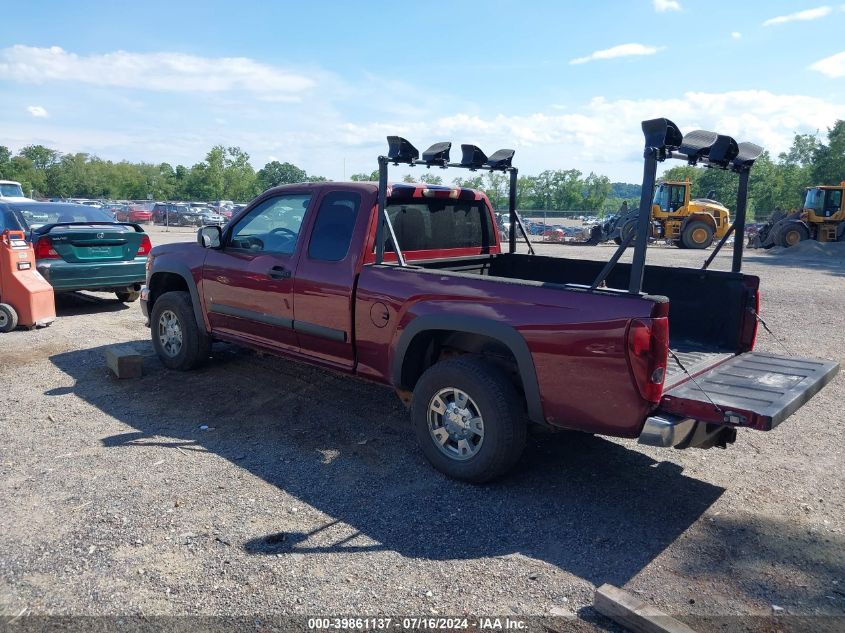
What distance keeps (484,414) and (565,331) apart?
0.76 metres

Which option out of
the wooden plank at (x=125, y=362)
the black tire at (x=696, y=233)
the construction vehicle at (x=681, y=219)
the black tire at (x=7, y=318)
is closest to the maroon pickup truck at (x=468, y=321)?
the wooden plank at (x=125, y=362)

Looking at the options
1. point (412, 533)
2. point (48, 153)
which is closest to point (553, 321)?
point (412, 533)

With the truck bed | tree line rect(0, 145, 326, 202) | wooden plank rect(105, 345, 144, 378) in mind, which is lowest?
wooden plank rect(105, 345, 144, 378)

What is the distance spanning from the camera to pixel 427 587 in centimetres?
316

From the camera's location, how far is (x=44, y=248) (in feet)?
29.8

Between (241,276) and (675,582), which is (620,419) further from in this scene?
(241,276)

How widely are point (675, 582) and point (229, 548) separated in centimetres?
226

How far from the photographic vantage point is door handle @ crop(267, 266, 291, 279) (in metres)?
5.35

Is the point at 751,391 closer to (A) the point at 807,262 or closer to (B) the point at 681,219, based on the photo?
(A) the point at 807,262

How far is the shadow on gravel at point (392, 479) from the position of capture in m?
3.56

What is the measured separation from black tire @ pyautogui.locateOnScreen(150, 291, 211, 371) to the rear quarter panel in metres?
2.88

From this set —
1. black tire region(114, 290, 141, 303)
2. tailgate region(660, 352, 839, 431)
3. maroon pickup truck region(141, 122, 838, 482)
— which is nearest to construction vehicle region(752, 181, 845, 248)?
maroon pickup truck region(141, 122, 838, 482)

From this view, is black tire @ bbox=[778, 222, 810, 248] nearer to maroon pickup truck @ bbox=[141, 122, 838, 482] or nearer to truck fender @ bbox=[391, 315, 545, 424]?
maroon pickup truck @ bbox=[141, 122, 838, 482]

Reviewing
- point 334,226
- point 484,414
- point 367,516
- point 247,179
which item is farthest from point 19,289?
point 247,179
